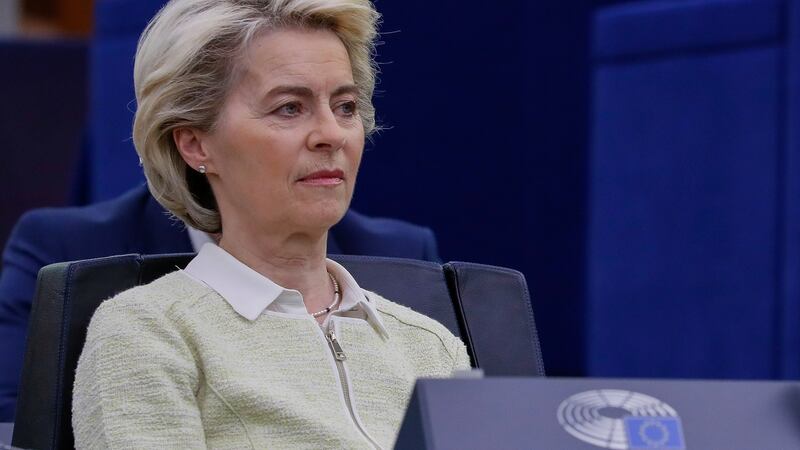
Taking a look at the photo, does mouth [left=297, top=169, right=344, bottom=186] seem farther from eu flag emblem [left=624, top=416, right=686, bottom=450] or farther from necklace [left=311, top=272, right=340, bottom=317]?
eu flag emblem [left=624, top=416, right=686, bottom=450]

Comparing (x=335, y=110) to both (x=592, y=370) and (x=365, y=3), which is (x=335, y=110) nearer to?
(x=365, y=3)

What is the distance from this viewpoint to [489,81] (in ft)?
14.9

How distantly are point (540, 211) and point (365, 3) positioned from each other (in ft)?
10.1

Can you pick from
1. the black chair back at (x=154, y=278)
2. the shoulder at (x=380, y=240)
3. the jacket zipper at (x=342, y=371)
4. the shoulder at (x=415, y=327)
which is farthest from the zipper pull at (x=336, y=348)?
the shoulder at (x=380, y=240)

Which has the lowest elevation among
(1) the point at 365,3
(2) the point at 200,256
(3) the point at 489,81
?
(3) the point at 489,81

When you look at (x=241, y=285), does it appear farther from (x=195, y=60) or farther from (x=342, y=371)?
(x=195, y=60)

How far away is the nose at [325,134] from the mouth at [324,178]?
3 cm

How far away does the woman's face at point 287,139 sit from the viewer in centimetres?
170

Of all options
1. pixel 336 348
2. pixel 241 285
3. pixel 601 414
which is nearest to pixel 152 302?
pixel 241 285

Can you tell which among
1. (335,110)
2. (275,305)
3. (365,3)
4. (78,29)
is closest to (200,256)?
(275,305)

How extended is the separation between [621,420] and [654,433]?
3 centimetres

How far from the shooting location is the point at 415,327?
184 centimetres

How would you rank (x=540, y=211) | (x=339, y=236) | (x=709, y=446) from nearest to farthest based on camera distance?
(x=709, y=446), (x=339, y=236), (x=540, y=211)

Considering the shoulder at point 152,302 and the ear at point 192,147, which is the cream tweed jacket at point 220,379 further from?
the ear at point 192,147
